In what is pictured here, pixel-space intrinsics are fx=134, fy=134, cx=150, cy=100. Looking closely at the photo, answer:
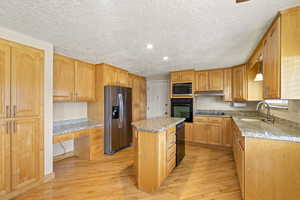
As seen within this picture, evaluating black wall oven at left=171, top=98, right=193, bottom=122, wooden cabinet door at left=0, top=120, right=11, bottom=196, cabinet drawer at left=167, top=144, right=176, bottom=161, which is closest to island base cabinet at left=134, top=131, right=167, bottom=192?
cabinet drawer at left=167, top=144, right=176, bottom=161

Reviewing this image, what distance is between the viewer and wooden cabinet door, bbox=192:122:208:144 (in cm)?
388

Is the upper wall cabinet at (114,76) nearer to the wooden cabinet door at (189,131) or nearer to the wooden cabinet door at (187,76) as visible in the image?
the wooden cabinet door at (187,76)

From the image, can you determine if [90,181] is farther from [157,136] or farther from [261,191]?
[261,191]

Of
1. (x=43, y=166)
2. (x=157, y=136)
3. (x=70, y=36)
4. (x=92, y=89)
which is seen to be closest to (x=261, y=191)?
(x=157, y=136)

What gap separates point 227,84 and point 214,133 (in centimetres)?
146

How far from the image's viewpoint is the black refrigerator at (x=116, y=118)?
10.7 feet

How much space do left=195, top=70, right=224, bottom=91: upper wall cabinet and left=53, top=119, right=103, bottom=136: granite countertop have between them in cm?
315

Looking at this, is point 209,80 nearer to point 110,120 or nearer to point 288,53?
point 288,53

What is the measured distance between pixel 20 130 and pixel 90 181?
1271mm

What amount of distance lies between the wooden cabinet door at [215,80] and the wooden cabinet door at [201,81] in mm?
→ 104

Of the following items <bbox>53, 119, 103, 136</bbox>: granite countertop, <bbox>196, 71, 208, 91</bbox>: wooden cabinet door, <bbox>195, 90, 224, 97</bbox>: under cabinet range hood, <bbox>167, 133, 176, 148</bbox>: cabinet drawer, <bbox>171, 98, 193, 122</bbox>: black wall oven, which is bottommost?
<bbox>167, 133, 176, 148</bbox>: cabinet drawer

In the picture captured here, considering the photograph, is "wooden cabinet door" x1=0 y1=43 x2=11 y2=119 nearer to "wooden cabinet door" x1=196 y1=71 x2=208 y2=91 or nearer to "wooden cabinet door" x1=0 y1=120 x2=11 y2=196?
"wooden cabinet door" x1=0 y1=120 x2=11 y2=196

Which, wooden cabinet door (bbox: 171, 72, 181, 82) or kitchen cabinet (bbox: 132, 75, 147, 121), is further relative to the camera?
kitchen cabinet (bbox: 132, 75, 147, 121)

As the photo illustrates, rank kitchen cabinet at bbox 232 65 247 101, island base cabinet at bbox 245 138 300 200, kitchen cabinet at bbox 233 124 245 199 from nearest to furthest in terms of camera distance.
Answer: island base cabinet at bbox 245 138 300 200, kitchen cabinet at bbox 233 124 245 199, kitchen cabinet at bbox 232 65 247 101
